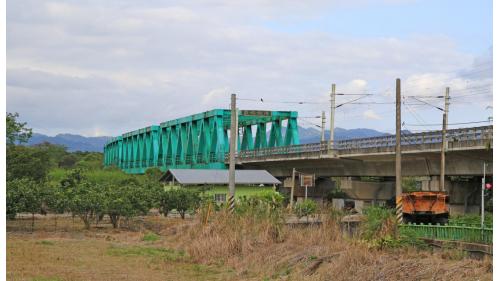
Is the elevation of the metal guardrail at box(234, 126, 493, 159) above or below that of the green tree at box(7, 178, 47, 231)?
above

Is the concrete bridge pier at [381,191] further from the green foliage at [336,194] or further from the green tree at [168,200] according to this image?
the green tree at [168,200]

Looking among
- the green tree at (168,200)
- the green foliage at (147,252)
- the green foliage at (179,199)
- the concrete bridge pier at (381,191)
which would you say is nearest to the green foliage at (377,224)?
the green foliage at (147,252)

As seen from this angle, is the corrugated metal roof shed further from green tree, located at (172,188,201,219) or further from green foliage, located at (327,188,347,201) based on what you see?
green foliage, located at (327,188,347,201)

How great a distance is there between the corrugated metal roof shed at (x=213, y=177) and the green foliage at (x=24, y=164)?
39.3 ft

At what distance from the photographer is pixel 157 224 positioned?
124 ft

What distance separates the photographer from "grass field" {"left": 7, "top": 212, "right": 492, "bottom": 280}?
1530 cm

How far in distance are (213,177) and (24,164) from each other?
16958 mm

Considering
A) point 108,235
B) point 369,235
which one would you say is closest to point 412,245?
point 369,235

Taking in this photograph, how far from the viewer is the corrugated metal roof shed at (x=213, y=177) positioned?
160ft

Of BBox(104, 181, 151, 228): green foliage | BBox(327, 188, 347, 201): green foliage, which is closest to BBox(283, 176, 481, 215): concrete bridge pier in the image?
BBox(327, 188, 347, 201): green foliage

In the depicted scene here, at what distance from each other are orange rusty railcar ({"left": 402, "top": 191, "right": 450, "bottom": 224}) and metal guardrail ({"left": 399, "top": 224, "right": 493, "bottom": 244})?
12.1 m

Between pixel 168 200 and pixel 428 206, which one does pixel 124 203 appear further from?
pixel 428 206

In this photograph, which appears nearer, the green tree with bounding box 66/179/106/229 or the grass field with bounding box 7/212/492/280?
the grass field with bounding box 7/212/492/280

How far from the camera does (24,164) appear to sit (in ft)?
176
